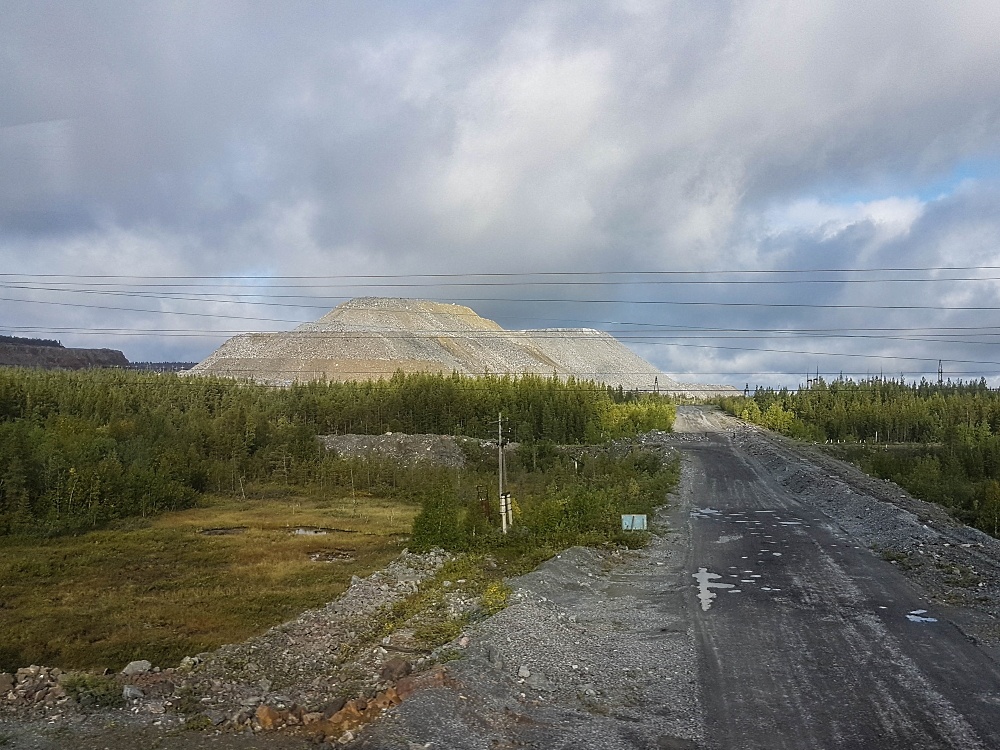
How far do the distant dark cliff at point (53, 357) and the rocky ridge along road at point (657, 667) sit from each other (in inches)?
4663

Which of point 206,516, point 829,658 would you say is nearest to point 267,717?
point 829,658

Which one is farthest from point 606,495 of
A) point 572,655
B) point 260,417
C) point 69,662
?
point 260,417

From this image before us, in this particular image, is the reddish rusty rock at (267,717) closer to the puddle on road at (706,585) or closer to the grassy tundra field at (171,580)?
the grassy tundra field at (171,580)

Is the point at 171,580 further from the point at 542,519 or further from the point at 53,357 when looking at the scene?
the point at 53,357

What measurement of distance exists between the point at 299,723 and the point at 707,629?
586cm

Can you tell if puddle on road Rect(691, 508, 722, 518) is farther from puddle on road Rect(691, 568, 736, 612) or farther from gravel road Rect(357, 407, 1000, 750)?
puddle on road Rect(691, 568, 736, 612)

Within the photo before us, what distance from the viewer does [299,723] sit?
7.29 metres

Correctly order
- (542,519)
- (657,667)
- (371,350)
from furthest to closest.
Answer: (371,350)
(542,519)
(657,667)

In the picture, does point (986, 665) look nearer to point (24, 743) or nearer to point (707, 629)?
point (707, 629)

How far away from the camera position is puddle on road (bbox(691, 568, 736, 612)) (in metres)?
12.4

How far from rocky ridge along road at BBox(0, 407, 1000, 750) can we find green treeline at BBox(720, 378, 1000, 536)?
12.3m

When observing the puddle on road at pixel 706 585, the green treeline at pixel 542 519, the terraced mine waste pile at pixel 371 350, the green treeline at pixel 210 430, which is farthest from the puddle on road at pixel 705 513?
the terraced mine waste pile at pixel 371 350

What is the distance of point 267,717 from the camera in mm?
7312

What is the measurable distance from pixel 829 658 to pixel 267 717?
21.1 feet
